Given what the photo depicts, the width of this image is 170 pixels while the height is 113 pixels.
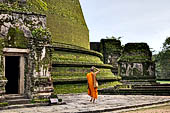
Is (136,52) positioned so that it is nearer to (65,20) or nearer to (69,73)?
(65,20)

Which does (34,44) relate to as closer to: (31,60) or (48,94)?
(31,60)

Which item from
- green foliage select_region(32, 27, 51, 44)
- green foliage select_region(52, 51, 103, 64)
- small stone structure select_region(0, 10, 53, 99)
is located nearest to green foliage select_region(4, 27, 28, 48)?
small stone structure select_region(0, 10, 53, 99)

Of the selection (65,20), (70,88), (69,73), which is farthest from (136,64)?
(70,88)

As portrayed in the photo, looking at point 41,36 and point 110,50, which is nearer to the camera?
point 41,36

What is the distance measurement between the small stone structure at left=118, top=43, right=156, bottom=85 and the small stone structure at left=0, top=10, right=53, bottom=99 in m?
14.3

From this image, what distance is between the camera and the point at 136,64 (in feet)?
71.5

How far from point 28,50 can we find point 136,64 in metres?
15.4

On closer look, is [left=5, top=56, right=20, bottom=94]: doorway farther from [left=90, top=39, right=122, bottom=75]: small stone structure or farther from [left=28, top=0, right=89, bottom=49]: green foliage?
[left=90, top=39, right=122, bottom=75]: small stone structure

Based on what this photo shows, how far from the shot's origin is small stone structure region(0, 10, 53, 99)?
739 cm

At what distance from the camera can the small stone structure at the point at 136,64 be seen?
70.5 feet

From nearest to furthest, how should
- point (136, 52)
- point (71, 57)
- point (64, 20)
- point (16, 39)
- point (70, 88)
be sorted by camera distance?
1. point (16, 39)
2. point (70, 88)
3. point (71, 57)
4. point (64, 20)
5. point (136, 52)

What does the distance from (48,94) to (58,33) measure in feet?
17.5

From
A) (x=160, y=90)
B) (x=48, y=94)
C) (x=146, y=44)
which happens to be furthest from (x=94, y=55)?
(x=146, y=44)

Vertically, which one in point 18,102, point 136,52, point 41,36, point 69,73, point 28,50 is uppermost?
point 136,52
